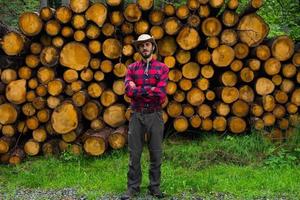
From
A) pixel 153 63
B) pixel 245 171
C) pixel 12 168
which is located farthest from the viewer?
pixel 12 168

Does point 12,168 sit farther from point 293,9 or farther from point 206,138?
point 293,9

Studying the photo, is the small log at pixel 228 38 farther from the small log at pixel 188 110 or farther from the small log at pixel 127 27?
the small log at pixel 127 27

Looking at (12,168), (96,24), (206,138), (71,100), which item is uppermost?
(96,24)

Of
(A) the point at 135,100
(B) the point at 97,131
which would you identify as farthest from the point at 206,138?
(A) the point at 135,100

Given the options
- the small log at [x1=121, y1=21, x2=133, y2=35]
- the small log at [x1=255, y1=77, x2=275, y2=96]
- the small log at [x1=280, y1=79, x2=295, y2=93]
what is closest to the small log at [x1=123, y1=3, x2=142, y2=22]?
the small log at [x1=121, y1=21, x2=133, y2=35]

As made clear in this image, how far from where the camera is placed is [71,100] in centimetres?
789

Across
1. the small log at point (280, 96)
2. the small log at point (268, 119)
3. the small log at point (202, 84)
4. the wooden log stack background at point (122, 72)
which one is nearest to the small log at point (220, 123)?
the wooden log stack background at point (122, 72)

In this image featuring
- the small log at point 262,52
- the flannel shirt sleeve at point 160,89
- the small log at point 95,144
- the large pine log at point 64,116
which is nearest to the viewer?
the flannel shirt sleeve at point 160,89

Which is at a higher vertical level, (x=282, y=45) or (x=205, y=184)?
(x=282, y=45)

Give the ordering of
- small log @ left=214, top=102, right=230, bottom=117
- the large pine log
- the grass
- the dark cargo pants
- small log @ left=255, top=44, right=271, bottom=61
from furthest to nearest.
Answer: small log @ left=214, top=102, right=230, bottom=117
small log @ left=255, top=44, right=271, bottom=61
the large pine log
the grass
the dark cargo pants

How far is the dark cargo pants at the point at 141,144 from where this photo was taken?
20.5 feet

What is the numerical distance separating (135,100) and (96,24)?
2.04m

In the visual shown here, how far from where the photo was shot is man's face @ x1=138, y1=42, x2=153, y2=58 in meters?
6.11

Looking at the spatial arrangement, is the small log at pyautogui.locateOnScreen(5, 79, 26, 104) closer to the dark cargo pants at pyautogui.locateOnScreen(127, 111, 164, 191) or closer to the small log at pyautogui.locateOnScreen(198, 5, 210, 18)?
the dark cargo pants at pyautogui.locateOnScreen(127, 111, 164, 191)
